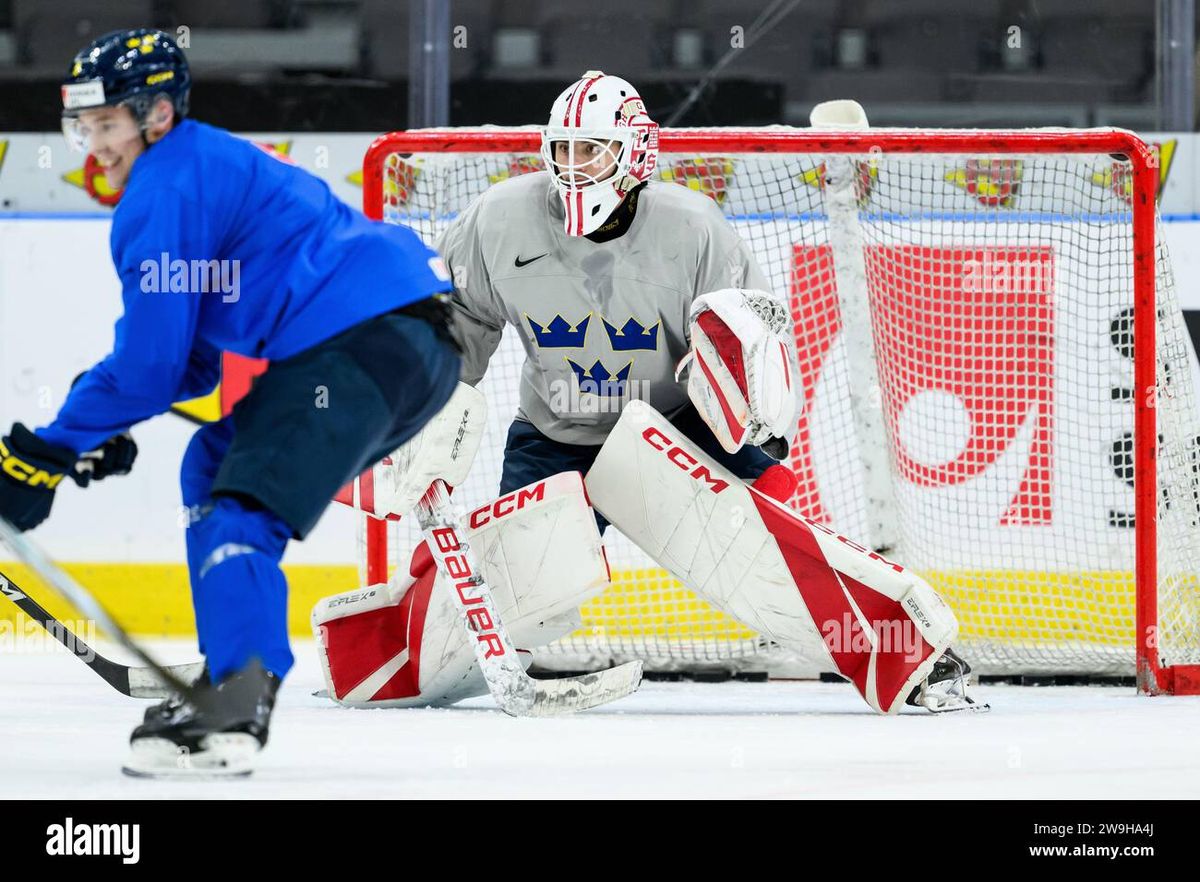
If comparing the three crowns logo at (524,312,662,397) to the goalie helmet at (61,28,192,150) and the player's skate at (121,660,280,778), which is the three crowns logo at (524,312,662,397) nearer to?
the goalie helmet at (61,28,192,150)

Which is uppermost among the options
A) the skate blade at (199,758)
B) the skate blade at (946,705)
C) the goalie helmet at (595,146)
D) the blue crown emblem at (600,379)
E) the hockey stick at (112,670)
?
the goalie helmet at (595,146)

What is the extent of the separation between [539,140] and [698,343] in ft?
2.22

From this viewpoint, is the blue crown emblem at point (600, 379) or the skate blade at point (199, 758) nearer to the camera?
the skate blade at point (199, 758)

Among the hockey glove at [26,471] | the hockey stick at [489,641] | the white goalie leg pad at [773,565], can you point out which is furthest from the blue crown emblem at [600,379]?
the hockey glove at [26,471]

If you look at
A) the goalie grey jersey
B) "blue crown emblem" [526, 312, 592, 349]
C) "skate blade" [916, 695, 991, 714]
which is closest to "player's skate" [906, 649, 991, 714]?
"skate blade" [916, 695, 991, 714]

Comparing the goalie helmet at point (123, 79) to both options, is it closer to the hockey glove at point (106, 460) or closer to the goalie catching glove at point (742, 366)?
the hockey glove at point (106, 460)

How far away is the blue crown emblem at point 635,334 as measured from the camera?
3.00 m

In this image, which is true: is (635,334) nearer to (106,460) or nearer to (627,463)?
(627,463)

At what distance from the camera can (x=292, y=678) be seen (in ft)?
11.6

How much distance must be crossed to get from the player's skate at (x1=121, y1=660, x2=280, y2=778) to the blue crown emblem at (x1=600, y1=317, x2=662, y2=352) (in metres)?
1.18

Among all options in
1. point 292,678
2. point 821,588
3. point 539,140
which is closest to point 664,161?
point 539,140

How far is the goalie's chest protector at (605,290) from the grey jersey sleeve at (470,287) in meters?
0.03

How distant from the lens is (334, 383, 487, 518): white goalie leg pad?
2.83m

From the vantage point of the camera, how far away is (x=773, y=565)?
2939 mm
